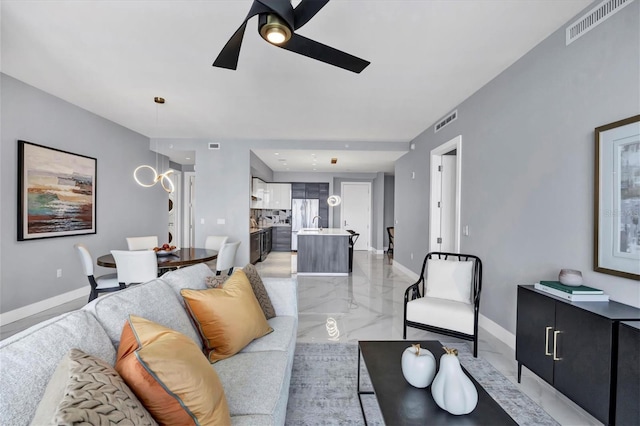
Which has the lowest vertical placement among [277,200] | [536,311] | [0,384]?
[536,311]

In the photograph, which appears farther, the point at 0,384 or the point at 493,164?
the point at 493,164

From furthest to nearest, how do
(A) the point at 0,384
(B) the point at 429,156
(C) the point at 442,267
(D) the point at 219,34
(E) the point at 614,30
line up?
(B) the point at 429,156, (C) the point at 442,267, (D) the point at 219,34, (E) the point at 614,30, (A) the point at 0,384

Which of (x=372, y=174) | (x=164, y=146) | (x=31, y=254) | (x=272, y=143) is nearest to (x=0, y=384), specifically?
(x=31, y=254)

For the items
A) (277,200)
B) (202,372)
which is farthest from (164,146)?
(202,372)

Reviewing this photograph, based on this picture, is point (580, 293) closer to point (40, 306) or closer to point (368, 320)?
point (368, 320)

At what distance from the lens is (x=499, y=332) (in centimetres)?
311

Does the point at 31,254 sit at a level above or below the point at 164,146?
below

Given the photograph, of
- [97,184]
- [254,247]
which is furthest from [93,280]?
[254,247]

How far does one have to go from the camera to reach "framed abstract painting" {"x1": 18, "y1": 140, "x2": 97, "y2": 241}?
3578mm

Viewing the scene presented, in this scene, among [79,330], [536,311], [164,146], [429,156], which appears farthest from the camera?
[164,146]

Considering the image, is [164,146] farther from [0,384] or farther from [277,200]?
[0,384]

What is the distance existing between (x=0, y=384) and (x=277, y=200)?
8925 mm

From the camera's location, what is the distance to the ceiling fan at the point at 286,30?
61.0 inches

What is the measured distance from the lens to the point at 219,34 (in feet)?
8.32
